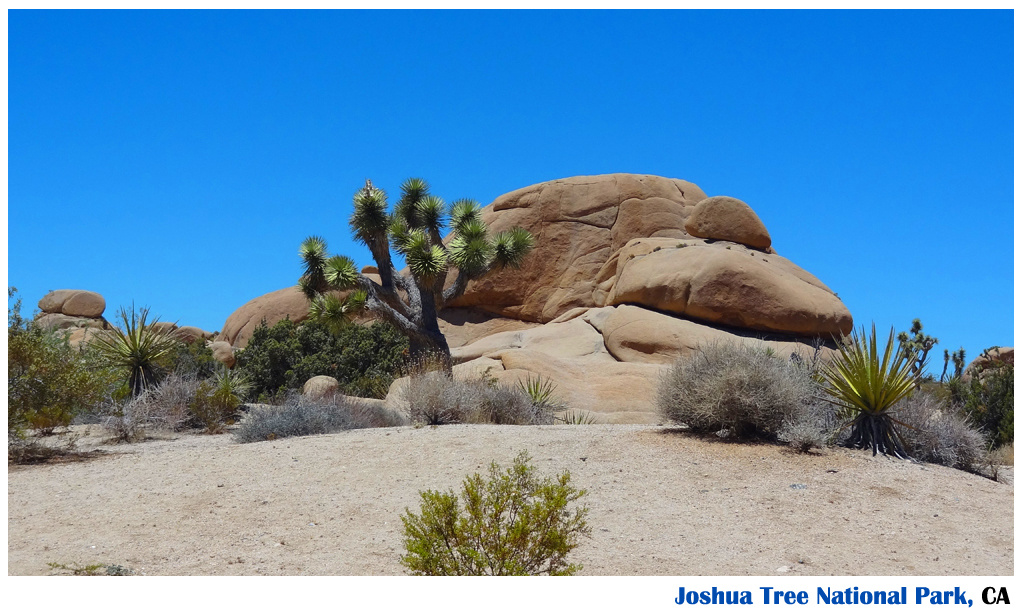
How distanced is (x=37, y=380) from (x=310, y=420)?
3.83 m

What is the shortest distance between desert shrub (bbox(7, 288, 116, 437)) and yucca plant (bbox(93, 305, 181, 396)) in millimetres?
4091

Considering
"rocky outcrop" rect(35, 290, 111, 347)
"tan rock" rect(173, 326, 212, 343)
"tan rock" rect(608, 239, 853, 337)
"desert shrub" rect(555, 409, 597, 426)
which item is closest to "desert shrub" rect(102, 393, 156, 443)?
"desert shrub" rect(555, 409, 597, 426)

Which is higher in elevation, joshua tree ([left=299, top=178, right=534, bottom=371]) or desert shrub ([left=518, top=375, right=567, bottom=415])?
joshua tree ([left=299, top=178, right=534, bottom=371])

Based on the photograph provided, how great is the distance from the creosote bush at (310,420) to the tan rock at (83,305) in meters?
35.9

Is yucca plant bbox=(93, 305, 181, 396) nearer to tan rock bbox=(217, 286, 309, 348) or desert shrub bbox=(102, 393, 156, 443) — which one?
desert shrub bbox=(102, 393, 156, 443)

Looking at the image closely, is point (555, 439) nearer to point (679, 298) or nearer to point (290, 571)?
point (290, 571)

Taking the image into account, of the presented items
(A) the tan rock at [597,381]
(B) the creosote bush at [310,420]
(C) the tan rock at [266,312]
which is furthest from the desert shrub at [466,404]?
(C) the tan rock at [266,312]

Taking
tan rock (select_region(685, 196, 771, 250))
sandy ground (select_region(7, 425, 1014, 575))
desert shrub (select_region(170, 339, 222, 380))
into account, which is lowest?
sandy ground (select_region(7, 425, 1014, 575))

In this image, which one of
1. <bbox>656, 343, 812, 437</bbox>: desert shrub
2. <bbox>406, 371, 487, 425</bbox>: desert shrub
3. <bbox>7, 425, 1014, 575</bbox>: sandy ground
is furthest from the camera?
<bbox>406, 371, 487, 425</bbox>: desert shrub

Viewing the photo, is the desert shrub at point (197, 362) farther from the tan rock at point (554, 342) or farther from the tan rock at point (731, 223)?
the tan rock at point (731, 223)

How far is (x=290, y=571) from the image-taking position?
693cm

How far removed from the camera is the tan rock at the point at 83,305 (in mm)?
45500

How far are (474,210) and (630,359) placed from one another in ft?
19.5

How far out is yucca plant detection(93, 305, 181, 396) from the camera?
17.3 meters
